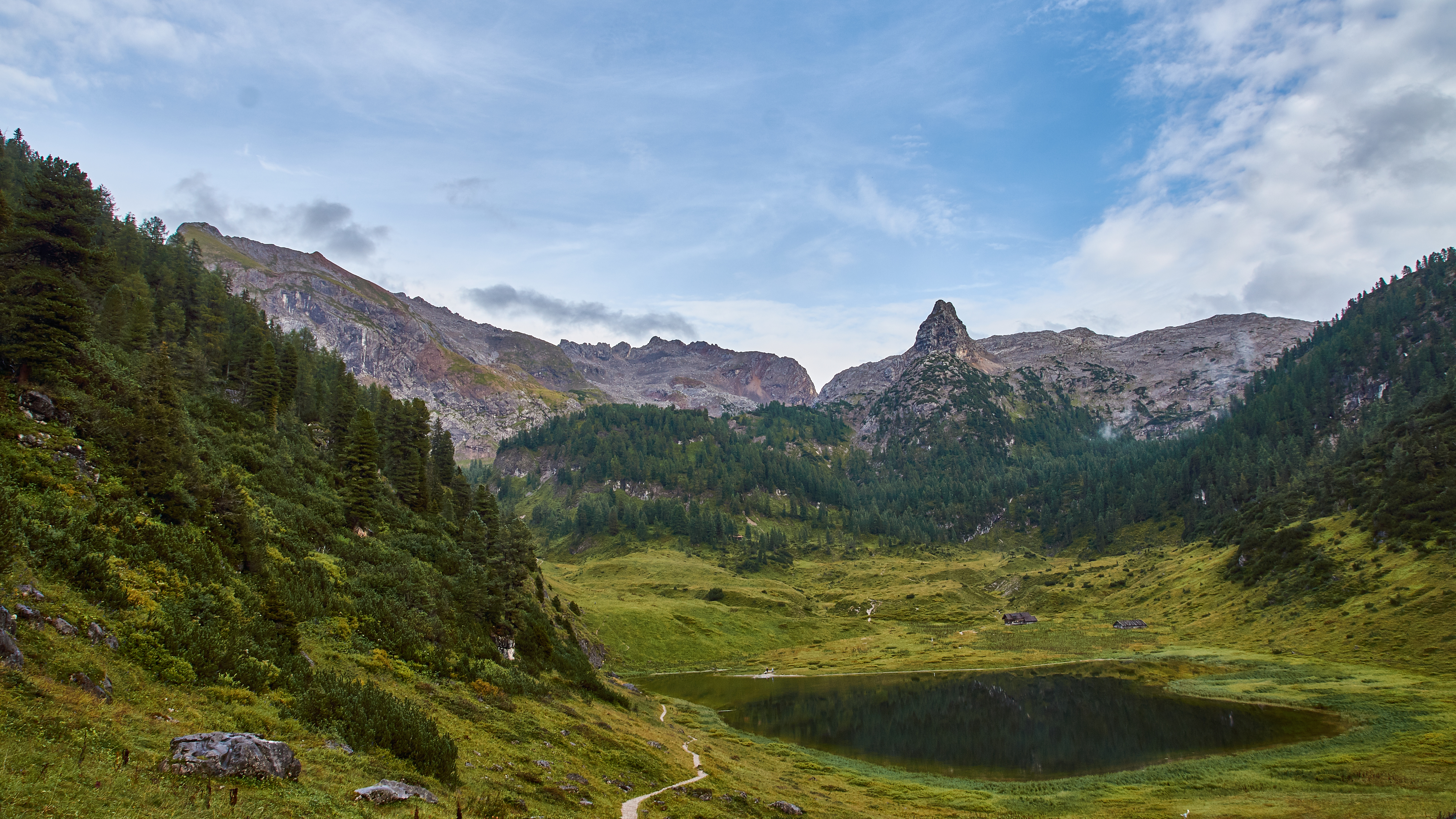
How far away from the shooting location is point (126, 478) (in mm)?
33625

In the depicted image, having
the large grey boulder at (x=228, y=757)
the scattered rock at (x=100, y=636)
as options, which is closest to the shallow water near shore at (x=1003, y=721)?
the large grey boulder at (x=228, y=757)

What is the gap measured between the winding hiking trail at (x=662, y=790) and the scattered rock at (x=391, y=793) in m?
13.1

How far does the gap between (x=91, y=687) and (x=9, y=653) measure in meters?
2.44

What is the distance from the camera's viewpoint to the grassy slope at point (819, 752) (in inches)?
651

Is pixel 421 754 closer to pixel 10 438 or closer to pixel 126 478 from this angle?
pixel 126 478

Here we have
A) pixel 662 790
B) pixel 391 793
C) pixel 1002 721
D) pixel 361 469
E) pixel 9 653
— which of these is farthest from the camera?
pixel 1002 721

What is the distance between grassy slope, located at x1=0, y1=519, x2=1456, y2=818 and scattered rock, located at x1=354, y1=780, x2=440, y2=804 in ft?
1.43

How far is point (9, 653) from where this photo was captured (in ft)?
54.0

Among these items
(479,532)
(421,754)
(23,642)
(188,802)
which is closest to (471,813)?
(421,754)

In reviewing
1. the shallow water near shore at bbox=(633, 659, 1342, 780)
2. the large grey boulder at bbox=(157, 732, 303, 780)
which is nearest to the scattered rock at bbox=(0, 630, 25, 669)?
the large grey boulder at bbox=(157, 732, 303, 780)

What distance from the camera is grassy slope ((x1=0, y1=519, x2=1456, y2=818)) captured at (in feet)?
54.2

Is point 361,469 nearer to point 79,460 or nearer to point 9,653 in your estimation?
point 79,460

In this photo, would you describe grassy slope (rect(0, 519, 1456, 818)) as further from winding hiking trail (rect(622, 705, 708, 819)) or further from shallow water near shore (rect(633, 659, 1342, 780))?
shallow water near shore (rect(633, 659, 1342, 780))

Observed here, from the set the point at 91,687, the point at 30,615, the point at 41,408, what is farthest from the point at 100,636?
the point at 41,408
